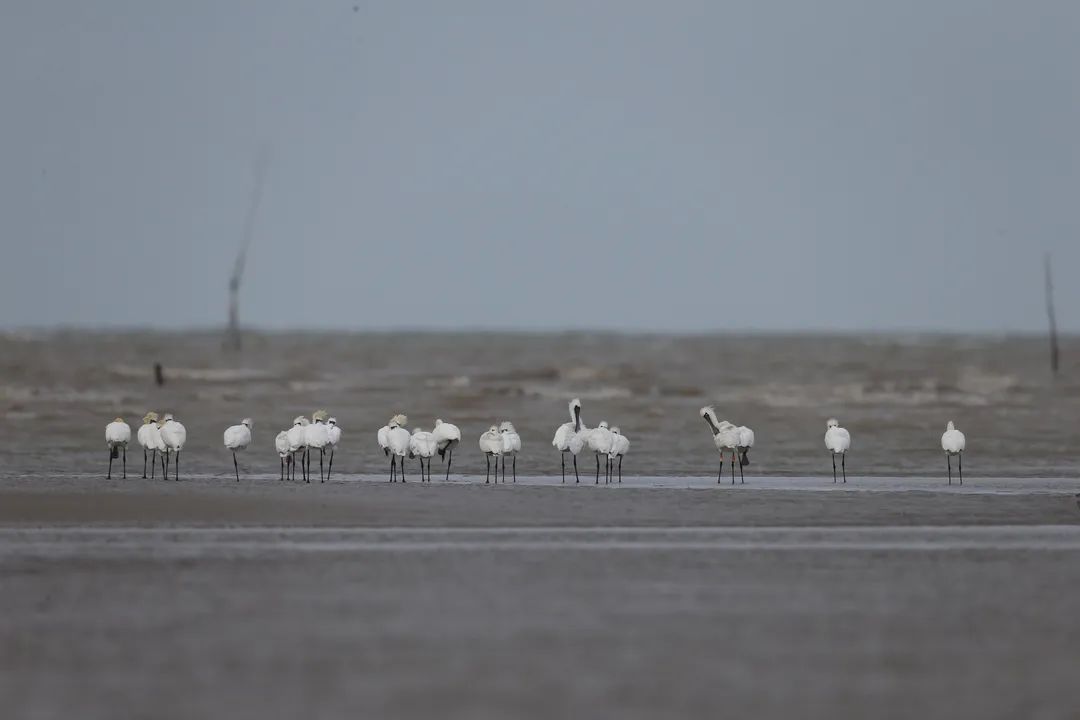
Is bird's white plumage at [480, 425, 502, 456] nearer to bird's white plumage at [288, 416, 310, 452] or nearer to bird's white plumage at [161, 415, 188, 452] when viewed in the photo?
bird's white plumage at [288, 416, 310, 452]

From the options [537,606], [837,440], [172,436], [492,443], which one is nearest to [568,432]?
[492,443]

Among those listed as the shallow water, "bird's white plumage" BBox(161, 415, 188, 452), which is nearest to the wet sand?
"bird's white plumage" BBox(161, 415, 188, 452)

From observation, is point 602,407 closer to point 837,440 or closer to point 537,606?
point 837,440

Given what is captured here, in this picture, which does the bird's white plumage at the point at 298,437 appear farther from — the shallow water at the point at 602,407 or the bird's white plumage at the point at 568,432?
the bird's white plumage at the point at 568,432

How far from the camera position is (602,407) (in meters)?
51.7

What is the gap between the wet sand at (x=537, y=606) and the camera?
36.0ft

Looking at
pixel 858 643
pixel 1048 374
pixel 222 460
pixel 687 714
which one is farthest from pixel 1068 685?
pixel 1048 374

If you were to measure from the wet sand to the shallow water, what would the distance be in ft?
21.8

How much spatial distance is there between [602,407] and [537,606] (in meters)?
37.7

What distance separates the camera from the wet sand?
11.0 meters

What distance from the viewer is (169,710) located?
10.5m

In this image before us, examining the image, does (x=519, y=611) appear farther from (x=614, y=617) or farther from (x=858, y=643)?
(x=858, y=643)

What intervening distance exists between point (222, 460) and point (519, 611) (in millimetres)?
16458

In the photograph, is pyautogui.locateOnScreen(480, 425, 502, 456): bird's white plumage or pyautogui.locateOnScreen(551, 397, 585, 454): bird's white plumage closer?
pyautogui.locateOnScreen(480, 425, 502, 456): bird's white plumage
